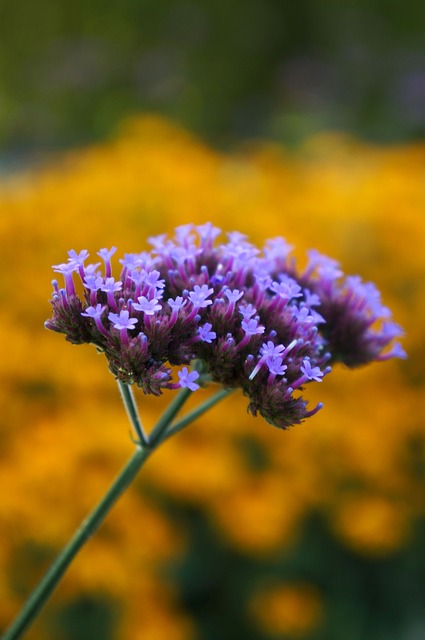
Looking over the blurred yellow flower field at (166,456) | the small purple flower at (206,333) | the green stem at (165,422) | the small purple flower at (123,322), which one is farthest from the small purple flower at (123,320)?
the blurred yellow flower field at (166,456)

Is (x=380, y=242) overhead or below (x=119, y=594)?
overhead

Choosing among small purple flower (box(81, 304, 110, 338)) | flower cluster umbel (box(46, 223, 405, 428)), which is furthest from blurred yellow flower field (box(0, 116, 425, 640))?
small purple flower (box(81, 304, 110, 338))

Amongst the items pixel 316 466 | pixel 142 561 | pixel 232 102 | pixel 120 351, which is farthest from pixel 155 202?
pixel 232 102

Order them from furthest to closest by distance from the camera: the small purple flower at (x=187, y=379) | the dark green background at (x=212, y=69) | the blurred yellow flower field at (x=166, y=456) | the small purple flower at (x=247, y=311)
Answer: the dark green background at (x=212, y=69), the blurred yellow flower field at (x=166, y=456), the small purple flower at (x=247, y=311), the small purple flower at (x=187, y=379)

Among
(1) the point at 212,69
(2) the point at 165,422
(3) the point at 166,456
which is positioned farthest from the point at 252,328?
(1) the point at 212,69

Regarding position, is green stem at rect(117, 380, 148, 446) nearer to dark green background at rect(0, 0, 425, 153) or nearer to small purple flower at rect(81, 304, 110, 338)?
small purple flower at rect(81, 304, 110, 338)

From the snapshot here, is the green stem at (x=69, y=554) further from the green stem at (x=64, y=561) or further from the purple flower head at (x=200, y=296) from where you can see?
the purple flower head at (x=200, y=296)

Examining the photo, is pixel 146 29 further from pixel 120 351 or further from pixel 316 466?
pixel 120 351

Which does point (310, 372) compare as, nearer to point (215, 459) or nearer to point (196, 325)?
point (196, 325)

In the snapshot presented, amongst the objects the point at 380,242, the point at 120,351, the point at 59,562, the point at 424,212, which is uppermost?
the point at 424,212
